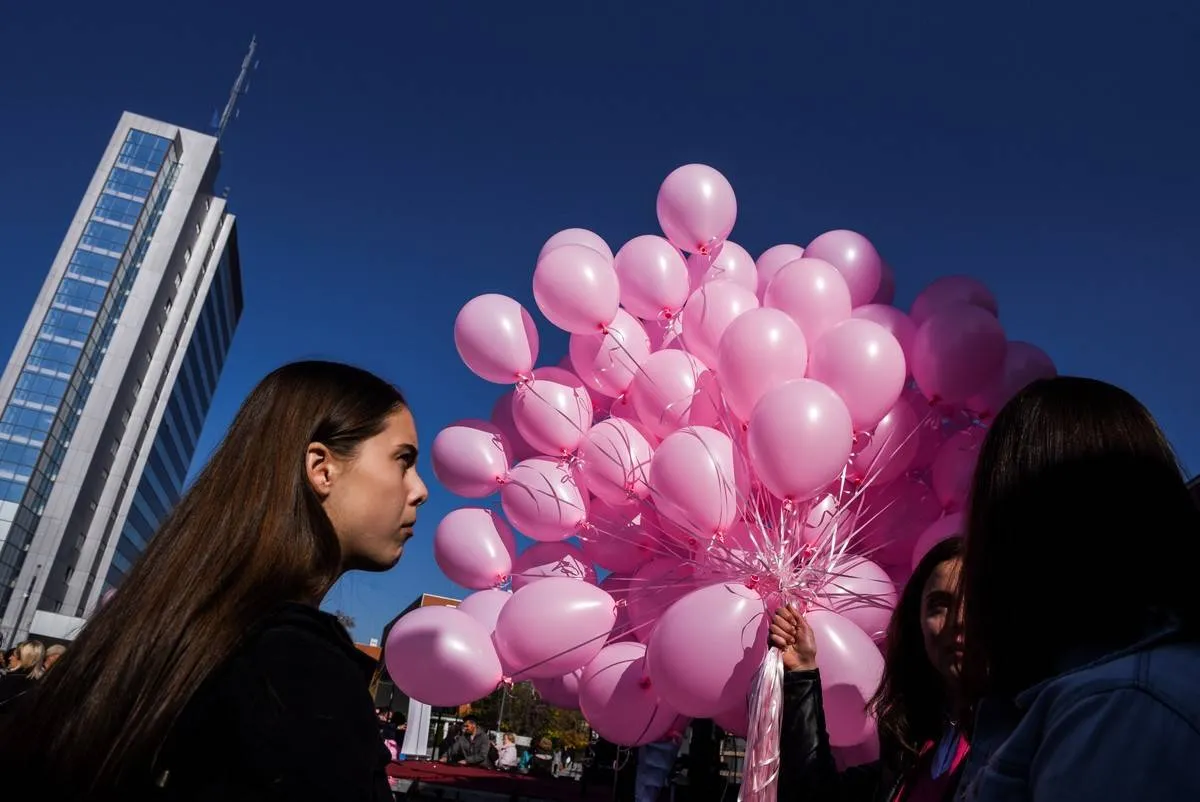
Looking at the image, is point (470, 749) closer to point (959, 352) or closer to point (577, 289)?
point (577, 289)

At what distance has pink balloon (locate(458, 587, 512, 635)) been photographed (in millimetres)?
4719

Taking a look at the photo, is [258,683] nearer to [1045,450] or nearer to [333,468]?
[333,468]

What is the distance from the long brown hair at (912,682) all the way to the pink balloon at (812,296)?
7.84ft

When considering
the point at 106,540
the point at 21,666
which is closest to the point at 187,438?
the point at 106,540

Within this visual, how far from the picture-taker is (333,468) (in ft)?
3.67

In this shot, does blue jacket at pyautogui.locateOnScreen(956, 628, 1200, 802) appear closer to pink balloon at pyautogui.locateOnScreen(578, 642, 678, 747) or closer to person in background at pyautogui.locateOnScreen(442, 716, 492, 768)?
pink balloon at pyautogui.locateOnScreen(578, 642, 678, 747)

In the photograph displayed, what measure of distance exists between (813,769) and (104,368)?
203ft

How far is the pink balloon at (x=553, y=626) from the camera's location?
4.17m

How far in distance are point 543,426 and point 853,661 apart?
2367 mm

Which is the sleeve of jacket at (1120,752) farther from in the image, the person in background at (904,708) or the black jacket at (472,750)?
the black jacket at (472,750)

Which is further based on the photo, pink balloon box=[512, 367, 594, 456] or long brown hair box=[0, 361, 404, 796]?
pink balloon box=[512, 367, 594, 456]

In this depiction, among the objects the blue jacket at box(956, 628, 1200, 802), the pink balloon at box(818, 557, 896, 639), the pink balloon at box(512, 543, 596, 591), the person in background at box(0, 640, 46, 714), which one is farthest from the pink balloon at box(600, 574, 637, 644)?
the blue jacket at box(956, 628, 1200, 802)

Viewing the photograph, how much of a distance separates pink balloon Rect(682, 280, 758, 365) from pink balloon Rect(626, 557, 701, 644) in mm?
1254

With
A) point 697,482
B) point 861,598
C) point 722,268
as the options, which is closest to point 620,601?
point 697,482
